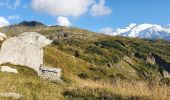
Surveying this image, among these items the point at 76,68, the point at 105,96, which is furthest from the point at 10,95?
the point at 76,68

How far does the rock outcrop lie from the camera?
30.9 metres

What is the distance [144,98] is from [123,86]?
4.08 metres

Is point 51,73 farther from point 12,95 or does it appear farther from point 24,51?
point 12,95

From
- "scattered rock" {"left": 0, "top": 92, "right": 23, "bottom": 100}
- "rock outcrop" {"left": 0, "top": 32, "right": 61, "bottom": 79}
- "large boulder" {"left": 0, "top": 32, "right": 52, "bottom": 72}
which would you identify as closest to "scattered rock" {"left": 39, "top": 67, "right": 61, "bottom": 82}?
"rock outcrop" {"left": 0, "top": 32, "right": 61, "bottom": 79}

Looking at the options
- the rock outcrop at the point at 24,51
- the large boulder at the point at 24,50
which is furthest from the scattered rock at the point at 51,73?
the large boulder at the point at 24,50

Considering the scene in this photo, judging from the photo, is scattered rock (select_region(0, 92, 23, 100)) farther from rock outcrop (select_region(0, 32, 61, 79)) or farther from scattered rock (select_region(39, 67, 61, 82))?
rock outcrop (select_region(0, 32, 61, 79))

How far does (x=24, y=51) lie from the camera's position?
32500mm

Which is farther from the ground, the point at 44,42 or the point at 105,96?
the point at 44,42

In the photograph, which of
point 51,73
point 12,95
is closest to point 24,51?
point 51,73

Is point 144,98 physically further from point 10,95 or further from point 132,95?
point 10,95

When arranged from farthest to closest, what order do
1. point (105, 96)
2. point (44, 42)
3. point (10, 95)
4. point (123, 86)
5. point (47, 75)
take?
point (44, 42) < point (47, 75) < point (123, 86) < point (105, 96) < point (10, 95)

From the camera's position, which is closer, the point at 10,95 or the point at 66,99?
the point at 10,95

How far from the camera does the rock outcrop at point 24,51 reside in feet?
101

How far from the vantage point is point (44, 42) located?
34.6m
